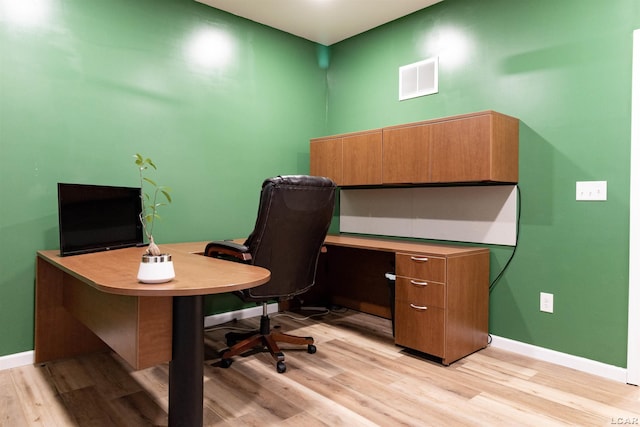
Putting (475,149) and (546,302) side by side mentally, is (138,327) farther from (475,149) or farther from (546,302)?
(546,302)

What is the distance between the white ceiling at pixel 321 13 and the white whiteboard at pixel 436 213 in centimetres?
158

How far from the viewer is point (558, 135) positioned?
2.79m

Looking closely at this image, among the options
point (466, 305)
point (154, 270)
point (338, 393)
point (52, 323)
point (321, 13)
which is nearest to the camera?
point (154, 270)

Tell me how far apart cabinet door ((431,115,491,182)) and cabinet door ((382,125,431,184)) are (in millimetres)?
74

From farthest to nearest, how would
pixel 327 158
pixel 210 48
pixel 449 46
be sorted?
1. pixel 327 158
2. pixel 210 48
3. pixel 449 46

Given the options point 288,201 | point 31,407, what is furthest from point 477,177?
point 31,407

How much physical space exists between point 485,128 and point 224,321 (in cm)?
263

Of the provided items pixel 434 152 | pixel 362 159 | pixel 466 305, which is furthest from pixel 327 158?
pixel 466 305

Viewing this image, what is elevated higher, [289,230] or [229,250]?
[289,230]

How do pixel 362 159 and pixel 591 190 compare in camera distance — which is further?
pixel 362 159

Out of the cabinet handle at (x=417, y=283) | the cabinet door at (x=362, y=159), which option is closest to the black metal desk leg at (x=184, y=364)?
the cabinet handle at (x=417, y=283)

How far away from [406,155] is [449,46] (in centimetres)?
101

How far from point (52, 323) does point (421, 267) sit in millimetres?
2505

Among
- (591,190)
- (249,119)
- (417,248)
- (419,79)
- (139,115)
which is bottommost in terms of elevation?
(417,248)
